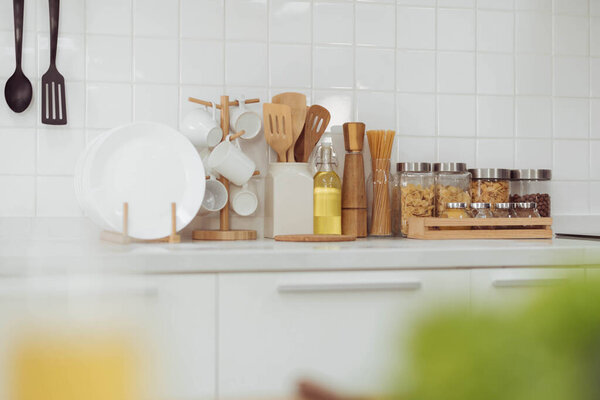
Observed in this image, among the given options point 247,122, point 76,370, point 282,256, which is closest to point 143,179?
point 247,122

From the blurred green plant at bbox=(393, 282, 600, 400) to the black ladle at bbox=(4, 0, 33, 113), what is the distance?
5.72ft

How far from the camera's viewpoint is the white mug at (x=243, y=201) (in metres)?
1.69

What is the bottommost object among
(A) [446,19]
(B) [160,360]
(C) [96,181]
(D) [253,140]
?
(B) [160,360]

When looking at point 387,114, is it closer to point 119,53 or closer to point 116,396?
point 119,53

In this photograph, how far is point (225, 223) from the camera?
5.54 feet

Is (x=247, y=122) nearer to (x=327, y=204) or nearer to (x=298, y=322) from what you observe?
(x=327, y=204)

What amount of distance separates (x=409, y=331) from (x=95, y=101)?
173cm

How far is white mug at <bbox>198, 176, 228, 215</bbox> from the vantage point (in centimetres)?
166

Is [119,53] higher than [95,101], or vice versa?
[119,53]

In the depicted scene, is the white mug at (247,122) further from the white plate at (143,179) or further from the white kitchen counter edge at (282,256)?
the white kitchen counter edge at (282,256)

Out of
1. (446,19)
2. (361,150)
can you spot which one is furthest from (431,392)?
(446,19)

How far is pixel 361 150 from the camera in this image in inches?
70.0

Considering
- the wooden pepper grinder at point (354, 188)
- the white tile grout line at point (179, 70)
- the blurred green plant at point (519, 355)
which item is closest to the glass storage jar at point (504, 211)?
the wooden pepper grinder at point (354, 188)

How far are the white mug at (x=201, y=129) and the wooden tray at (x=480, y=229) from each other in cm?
60
